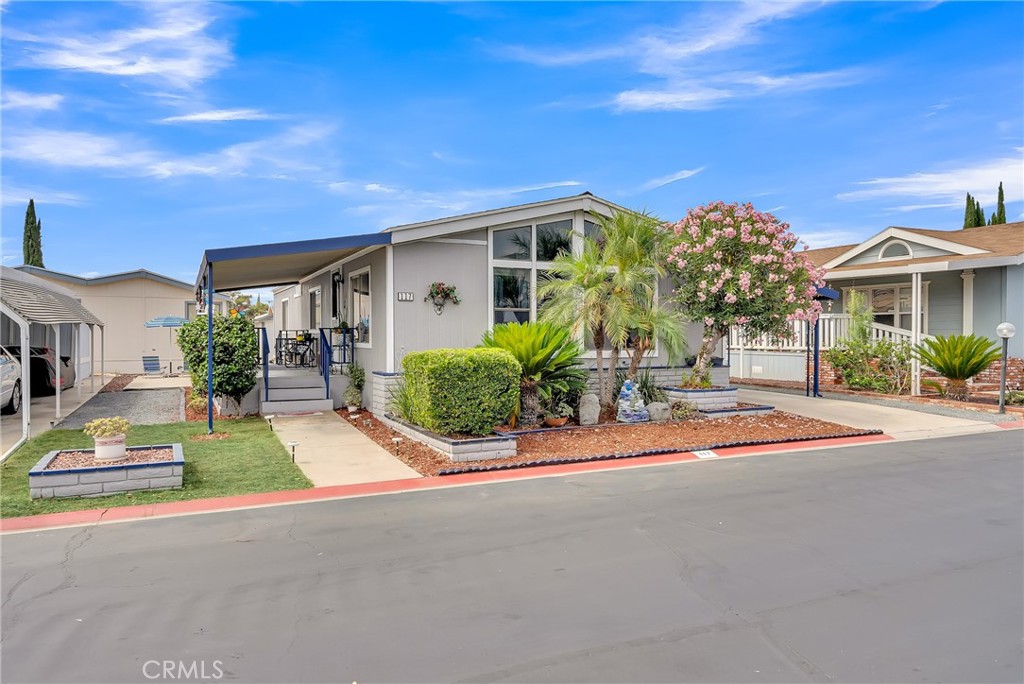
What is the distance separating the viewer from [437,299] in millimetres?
11062

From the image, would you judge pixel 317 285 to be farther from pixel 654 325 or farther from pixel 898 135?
pixel 898 135

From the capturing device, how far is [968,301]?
16250mm

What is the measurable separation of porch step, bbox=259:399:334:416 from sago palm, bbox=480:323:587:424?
4.06 metres

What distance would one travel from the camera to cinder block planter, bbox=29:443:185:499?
6.04 m

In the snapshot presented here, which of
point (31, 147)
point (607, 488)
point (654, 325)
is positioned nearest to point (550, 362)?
point (654, 325)

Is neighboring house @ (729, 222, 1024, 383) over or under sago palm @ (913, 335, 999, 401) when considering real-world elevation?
over

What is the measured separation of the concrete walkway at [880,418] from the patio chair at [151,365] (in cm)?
1804

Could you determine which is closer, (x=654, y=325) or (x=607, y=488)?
(x=607, y=488)

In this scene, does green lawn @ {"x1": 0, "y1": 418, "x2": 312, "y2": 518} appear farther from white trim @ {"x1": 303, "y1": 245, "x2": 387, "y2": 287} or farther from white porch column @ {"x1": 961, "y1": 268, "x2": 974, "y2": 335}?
white porch column @ {"x1": 961, "y1": 268, "x2": 974, "y2": 335}

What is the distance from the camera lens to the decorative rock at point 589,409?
10.4 m

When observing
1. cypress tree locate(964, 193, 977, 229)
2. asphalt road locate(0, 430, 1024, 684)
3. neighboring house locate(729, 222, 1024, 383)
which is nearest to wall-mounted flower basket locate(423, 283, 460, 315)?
asphalt road locate(0, 430, 1024, 684)

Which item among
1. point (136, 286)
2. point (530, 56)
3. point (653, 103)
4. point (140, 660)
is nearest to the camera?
point (140, 660)

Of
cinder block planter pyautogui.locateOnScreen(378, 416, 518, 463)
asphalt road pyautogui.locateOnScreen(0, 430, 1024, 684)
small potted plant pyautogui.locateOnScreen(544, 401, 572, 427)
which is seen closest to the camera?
asphalt road pyautogui.locateOnScreen(0, 430, 1024, 684)

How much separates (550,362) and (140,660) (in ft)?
23.0
